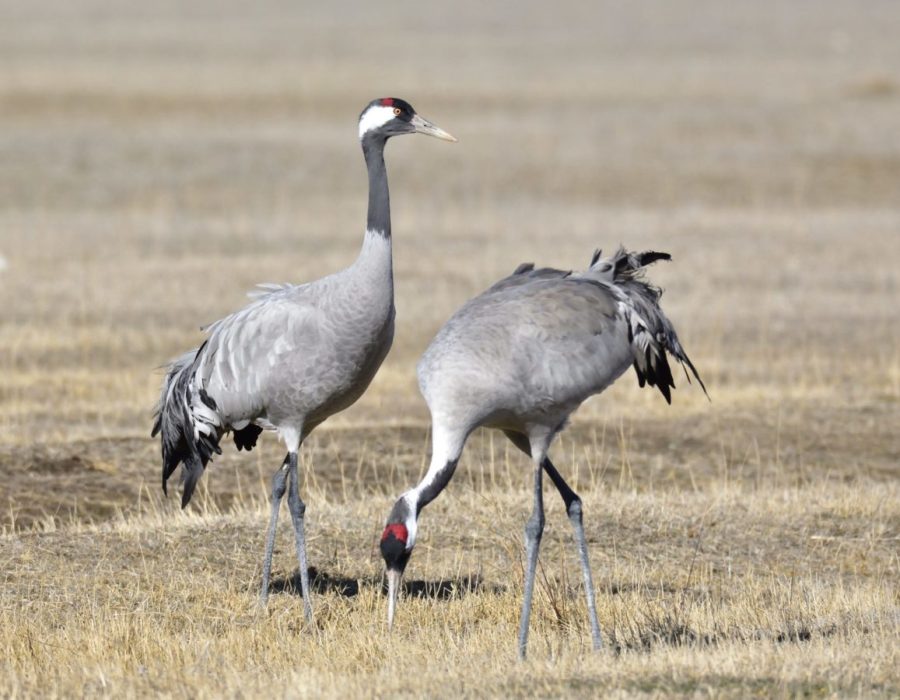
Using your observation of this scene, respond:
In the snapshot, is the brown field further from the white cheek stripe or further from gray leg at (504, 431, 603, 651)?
the white cheek stripe

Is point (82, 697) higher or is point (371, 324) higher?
point (371, 324)

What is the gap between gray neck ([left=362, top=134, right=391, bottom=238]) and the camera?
286 inches

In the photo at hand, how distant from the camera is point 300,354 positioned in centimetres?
741

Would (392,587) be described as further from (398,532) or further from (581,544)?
(581,544)

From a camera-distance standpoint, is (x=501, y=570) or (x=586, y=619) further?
(x=501, y=570)

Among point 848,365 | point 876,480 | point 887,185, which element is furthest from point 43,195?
point 876,480

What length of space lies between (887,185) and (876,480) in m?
17.5

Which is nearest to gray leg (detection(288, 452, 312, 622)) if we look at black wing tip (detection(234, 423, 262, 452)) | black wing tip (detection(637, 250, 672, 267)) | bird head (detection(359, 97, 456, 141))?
black wing tip (detection(234, 423, 262, 452))

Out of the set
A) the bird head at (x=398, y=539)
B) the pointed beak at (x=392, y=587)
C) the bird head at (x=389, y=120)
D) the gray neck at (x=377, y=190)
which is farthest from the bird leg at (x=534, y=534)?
the bird head at (x=389, y=120)

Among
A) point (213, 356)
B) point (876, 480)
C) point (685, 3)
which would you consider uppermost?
point (685, 3)

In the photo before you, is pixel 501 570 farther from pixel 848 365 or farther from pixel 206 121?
pixel 206 121

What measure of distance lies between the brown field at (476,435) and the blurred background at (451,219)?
8 centimetres

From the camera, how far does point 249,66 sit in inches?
1941

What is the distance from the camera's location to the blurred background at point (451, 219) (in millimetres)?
11867
